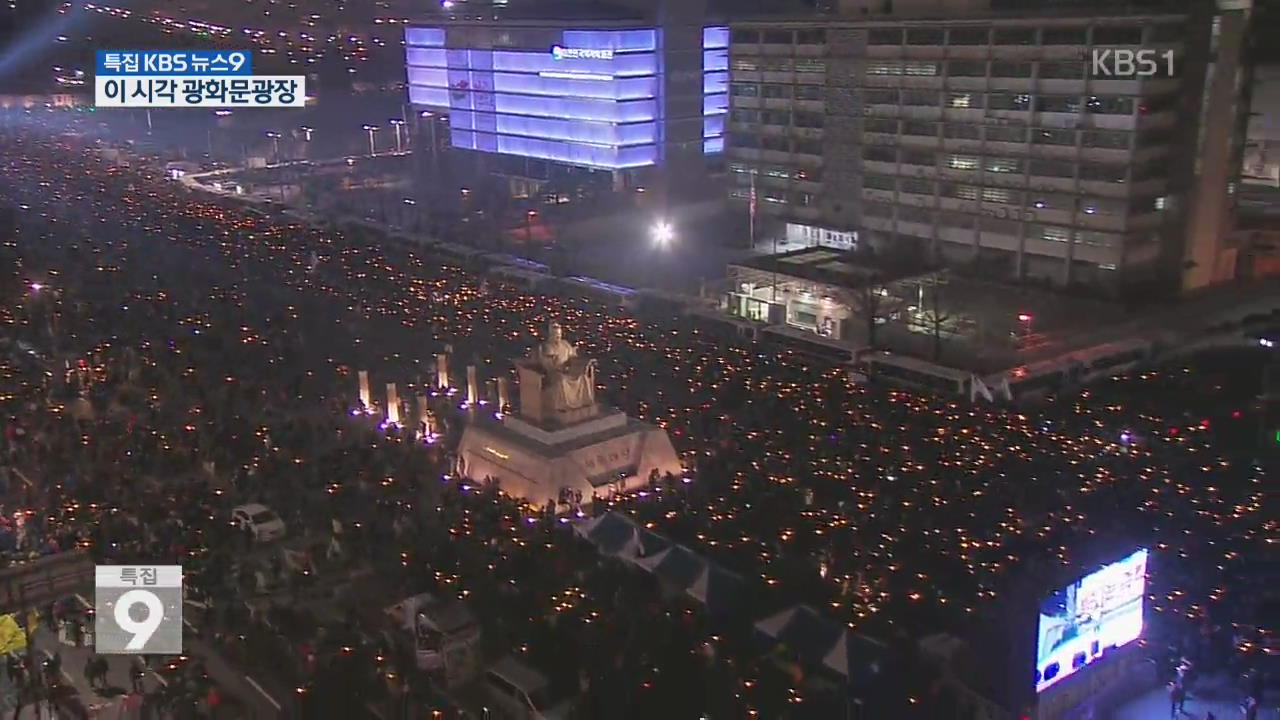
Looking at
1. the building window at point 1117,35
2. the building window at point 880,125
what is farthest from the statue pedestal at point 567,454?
the building window at point 880,125

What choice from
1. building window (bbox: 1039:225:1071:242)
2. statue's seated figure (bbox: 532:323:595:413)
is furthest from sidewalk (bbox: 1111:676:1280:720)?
building window (bbox: 1039:225:1071:242)

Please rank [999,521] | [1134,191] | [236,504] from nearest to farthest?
[999,521], [236,504], [1134,191]

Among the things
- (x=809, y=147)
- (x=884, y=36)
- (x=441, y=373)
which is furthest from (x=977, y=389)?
(x=809, y=147)

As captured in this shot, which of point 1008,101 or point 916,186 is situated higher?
point 1008,101

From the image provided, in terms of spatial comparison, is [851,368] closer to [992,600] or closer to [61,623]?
[992,600]

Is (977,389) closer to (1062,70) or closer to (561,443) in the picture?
(561,443)

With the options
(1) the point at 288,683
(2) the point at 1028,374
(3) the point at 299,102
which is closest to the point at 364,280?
(3) the point at 299,102

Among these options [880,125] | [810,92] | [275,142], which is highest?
[810,92]
